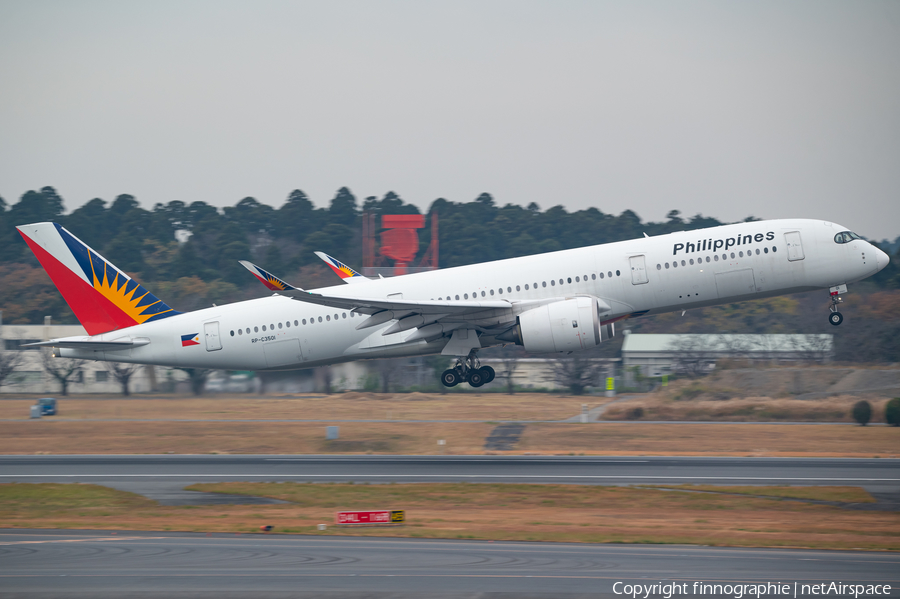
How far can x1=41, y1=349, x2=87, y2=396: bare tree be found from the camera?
57.6 meters

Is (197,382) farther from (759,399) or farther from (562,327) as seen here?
(759,399)

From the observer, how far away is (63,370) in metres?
58.7

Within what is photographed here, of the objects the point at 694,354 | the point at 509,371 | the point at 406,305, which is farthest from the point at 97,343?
the point at 694,354

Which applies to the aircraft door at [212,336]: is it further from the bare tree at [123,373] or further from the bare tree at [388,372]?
the bare tree at [388,372]

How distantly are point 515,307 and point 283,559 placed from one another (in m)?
14.5

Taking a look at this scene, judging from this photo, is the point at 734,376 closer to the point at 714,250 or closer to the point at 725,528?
the point at 714,250

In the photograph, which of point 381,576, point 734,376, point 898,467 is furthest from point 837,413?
point 381,576

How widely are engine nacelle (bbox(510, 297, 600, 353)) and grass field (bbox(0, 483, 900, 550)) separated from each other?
4955 mm

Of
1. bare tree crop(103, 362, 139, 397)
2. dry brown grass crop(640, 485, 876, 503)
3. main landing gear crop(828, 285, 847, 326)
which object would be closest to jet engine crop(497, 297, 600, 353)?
dry brown grass crop(640, 485, 876, 503)

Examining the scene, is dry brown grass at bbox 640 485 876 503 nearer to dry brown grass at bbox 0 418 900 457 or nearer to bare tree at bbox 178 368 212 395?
dry brown grass at bbox 0 418 900 457

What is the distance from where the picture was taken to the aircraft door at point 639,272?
97.7 feet

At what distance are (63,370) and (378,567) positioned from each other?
48.6 m

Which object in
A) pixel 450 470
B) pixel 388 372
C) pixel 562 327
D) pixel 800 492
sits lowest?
pixel 800 492

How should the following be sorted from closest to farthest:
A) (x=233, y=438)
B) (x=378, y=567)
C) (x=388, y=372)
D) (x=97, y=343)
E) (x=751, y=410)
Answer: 1. (x=378, y=567)
2. (x=97, y=343)
3. (x=233, y=438)
4. (x=751, y=410)
5. (x=388, y=372)
